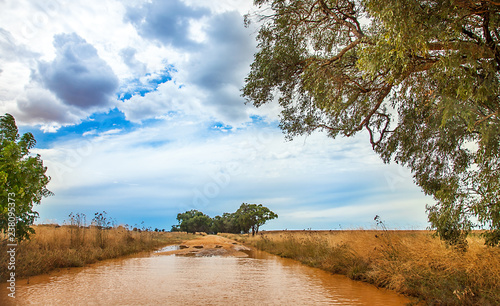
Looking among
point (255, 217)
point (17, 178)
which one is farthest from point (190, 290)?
point (255, 217)

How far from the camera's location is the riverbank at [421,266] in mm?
6645

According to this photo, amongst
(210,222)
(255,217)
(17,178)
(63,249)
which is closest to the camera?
(17,178)

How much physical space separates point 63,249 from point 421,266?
14.1 metres

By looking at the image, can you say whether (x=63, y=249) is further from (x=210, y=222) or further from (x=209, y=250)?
(x=210, y=222)

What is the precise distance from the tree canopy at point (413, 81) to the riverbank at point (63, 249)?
9.67m

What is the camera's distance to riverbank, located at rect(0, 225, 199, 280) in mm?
9570

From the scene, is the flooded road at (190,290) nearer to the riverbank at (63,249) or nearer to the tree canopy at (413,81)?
the riverbank at (63,249)

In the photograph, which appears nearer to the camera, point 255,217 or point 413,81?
point 413,81

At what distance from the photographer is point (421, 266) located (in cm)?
845

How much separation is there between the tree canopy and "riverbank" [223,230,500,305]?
0.71m

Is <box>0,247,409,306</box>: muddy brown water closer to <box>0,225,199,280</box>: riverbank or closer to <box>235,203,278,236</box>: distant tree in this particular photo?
<box>0,225,199,280</box>: riverbank

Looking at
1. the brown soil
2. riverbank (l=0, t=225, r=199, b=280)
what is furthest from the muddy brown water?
the brown soil

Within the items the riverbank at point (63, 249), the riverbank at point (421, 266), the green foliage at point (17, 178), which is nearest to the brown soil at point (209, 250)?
the riverbank at point (63, 249)

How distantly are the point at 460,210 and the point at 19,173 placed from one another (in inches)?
393
